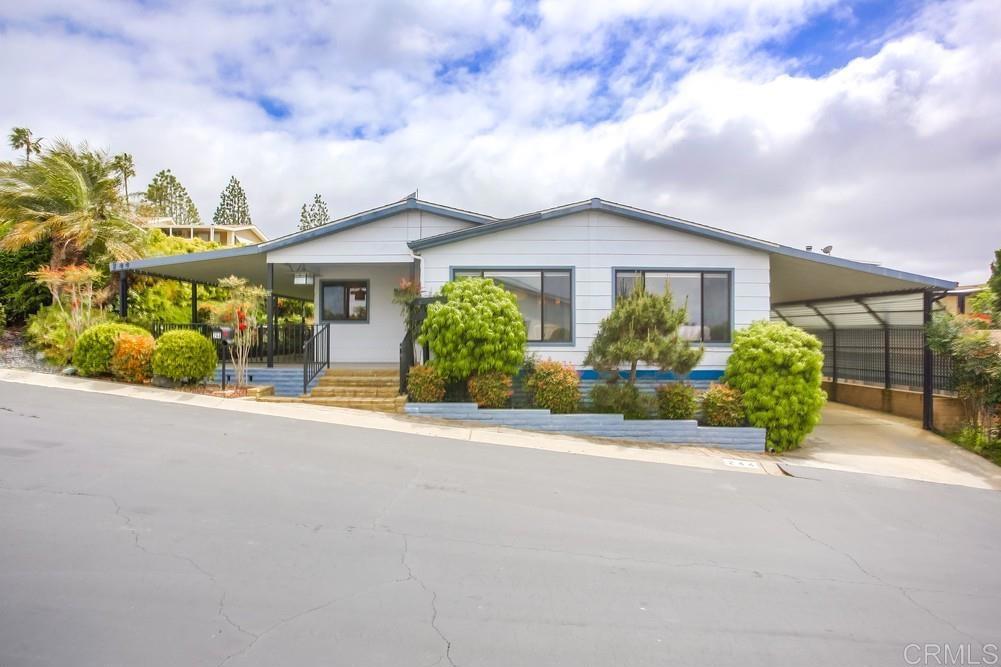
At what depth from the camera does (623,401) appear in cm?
1045

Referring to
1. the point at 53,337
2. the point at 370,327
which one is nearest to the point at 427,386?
the point at 370,327

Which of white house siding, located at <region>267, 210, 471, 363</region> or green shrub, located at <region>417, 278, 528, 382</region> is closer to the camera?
green shrub, located at <region>417, 278, 528, 382</region>

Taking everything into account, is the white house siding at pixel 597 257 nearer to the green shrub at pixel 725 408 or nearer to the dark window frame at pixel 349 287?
the green shrub at pixel 725 408

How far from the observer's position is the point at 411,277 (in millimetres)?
14516

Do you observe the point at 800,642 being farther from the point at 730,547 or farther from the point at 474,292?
the point at 474,292

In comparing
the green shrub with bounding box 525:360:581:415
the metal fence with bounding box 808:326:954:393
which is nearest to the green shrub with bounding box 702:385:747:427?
the green shrub with bounding box 525:360:581:415

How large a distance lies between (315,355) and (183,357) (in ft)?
8.85

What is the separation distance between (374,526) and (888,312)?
13635 mm

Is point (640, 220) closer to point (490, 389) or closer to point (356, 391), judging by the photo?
point (490, 389)

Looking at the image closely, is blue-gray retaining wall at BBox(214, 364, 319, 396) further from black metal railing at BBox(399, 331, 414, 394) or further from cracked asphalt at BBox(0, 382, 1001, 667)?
cracked asphalt at BBox(0, 382, 1001, 667)

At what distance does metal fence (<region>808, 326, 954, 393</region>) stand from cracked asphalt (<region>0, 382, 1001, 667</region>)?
589cm

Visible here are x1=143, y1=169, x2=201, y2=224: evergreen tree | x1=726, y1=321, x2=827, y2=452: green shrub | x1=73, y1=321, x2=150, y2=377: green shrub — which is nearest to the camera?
x1=726, y1=321, x2=827, y2=452: green shrub

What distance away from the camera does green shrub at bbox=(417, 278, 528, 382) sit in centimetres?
1006

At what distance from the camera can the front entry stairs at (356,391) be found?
11.1 meters
